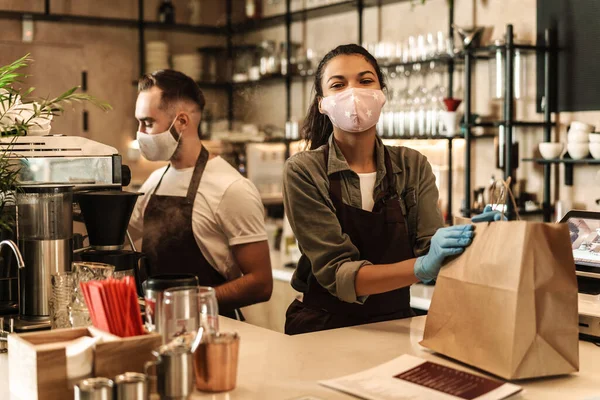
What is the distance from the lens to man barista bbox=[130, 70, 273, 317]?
2.86m

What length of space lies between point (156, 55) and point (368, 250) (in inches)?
190

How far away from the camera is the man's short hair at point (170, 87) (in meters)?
3.14

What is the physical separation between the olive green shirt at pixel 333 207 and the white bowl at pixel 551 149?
2.10 meters

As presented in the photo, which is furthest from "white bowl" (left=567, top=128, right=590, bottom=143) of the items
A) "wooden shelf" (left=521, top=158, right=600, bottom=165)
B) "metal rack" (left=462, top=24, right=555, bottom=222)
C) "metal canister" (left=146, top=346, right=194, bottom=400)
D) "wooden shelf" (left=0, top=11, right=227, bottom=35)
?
"wooden shelf" (left=0, top=11, right=227, bottom=35)

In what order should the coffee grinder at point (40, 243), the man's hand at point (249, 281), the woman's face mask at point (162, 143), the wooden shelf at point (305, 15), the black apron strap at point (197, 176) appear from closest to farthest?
1. the coffee grinder at point (40, 243)
2. the man's hand at point (249, 281)
3. the black apron strap at point (197, 176)
4. the woman's face mask at point (162, 143)
5. the wooden shelf at point (305, 15)

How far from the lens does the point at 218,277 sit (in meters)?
2.92

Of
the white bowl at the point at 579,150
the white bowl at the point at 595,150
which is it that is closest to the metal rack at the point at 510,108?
the white bowl at the point at 579,150

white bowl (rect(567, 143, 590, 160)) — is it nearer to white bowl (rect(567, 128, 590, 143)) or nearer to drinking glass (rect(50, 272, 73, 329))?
white bowl (rect(567, 128, 590, 143))

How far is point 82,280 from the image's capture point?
6.53ft

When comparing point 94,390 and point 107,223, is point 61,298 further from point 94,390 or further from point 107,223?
point 94,390

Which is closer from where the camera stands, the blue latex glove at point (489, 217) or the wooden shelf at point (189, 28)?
the blue latex glove at point (489, 217)

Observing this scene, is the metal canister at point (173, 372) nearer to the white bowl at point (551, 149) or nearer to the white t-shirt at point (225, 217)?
the white t-shirt at point (225, 217)

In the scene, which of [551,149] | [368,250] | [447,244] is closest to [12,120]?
[368,250]

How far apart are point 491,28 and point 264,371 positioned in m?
3.60
